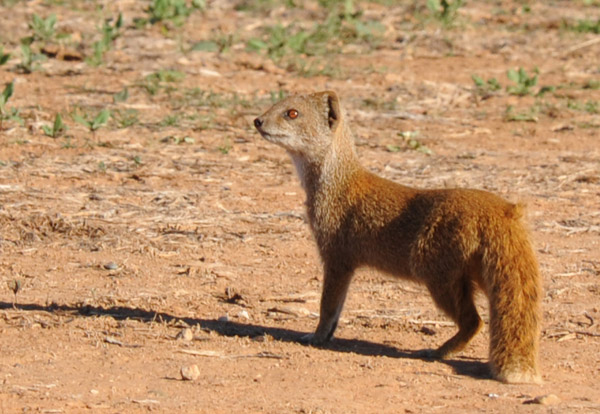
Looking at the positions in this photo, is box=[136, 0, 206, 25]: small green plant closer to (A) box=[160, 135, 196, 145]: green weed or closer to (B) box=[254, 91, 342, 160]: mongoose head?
(A) box=[160, 135, 196, 145]: green weed

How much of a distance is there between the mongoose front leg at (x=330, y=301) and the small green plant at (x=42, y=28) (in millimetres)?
6749

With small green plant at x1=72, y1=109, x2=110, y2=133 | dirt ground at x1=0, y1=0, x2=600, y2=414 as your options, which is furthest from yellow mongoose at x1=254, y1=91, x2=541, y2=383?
small green plant at x1=72, y1=109, x2=110, y2=133

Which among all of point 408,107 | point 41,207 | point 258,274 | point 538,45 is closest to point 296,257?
point 258,274

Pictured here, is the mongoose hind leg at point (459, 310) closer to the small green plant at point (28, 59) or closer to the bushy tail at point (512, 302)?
the bushy tail at point (512, 302)

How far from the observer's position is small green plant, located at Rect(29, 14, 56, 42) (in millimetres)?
11203

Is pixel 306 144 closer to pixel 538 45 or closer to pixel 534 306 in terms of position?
pixel 534 306

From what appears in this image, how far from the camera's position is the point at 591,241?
6980mm

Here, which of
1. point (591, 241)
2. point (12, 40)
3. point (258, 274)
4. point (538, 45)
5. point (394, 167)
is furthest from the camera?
point (538, 45)

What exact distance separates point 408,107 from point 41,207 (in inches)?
170

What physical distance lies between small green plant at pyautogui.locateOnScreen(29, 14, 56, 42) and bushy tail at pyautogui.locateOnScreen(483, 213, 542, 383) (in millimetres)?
7593

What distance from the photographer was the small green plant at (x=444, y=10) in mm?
13328

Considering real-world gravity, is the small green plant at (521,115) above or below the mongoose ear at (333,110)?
below

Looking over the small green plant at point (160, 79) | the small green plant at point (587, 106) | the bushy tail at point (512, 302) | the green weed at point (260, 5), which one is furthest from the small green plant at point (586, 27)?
the bushy tail at point (512, 302)

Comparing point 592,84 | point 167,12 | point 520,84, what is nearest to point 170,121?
point 520,84
